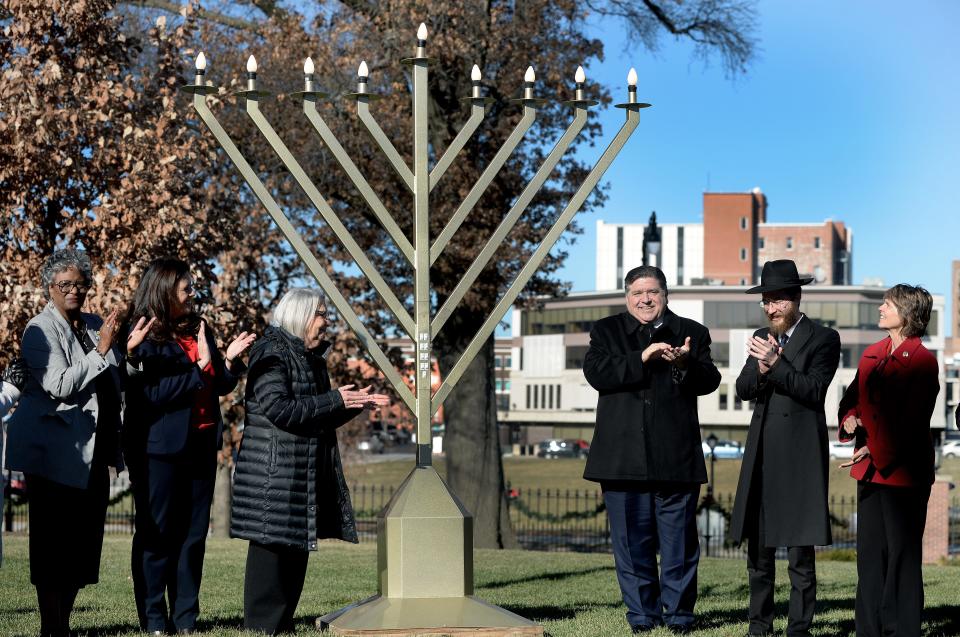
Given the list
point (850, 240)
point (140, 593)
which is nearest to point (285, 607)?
point (140, 593)

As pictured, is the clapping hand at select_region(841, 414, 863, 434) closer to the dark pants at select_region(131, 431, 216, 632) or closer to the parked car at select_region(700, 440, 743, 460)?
the dark pants at select_region(131, 431, 216, 632)

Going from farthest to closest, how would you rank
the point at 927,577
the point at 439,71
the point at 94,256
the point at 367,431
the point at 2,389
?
the point at 367,431
the point at 439,71
the point at 94,256
the point at 927,577
the point at 2,389

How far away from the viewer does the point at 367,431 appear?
31.7 metres

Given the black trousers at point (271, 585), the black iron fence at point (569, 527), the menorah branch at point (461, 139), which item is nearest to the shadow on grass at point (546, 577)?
the black trousers at point (271, 585)

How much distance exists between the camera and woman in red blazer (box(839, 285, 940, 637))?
228 inches

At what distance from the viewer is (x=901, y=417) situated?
5840mm

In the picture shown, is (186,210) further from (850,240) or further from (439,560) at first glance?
(850,240)

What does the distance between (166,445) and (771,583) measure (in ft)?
9.53

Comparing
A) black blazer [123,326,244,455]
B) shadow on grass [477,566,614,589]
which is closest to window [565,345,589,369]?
shadow on grass [477,566,614,589]

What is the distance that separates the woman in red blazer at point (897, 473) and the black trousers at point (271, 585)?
2.55m

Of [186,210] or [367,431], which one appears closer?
[186,210]

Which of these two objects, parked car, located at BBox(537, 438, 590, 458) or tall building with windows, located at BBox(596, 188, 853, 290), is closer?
parked car, located at BBox(537, 438, 590, 458)

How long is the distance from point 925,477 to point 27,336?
13.2 feet

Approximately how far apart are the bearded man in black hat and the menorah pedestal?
120 centimetres
